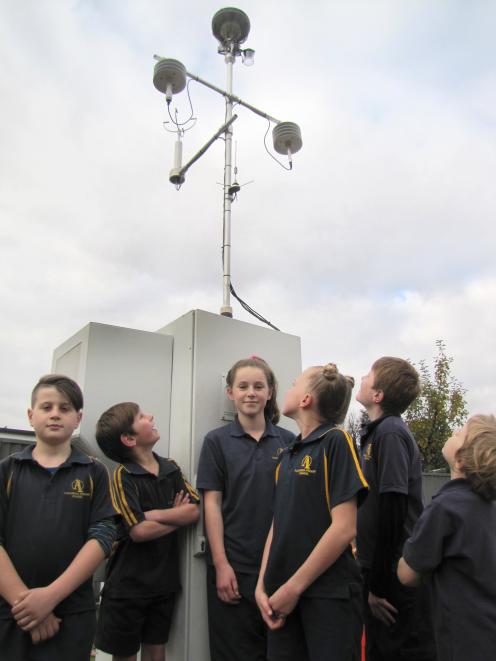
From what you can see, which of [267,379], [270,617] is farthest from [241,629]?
[267,379]

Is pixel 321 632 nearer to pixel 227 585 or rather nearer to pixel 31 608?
pixel 227 585

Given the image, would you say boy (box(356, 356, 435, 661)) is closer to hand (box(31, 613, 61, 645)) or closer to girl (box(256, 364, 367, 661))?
girl (box(256, 364, 367, 661))

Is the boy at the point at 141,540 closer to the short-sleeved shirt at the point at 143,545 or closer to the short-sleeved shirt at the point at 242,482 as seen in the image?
the short-sleeved shirt at the point at 143,545

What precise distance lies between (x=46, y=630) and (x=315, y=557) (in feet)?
3.28

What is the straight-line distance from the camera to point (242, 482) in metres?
2.58

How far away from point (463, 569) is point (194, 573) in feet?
4.25

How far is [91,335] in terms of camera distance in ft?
9.52

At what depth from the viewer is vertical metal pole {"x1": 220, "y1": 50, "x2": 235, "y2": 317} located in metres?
3.76

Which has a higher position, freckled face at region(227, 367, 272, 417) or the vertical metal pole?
the vertical metal pole

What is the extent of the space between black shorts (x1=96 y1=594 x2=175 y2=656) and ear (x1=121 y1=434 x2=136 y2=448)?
691 mm

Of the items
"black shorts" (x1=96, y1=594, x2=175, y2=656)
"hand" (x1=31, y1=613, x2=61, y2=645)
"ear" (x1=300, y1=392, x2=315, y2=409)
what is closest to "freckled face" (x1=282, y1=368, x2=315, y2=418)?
"ear" (x1=300, y1=392, x2=315, y2=409)

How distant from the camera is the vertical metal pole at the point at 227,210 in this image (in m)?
3.76

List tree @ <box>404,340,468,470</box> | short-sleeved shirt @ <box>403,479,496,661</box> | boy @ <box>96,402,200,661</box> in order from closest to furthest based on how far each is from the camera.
Answer: short-sleeved shirt @ <box>403,479,496,661</box>, boy @ <box>96,402,200,661</box>, tree @ <box>404,340,468,470</box>

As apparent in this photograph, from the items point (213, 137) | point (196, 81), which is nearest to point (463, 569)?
point (213, 137)
